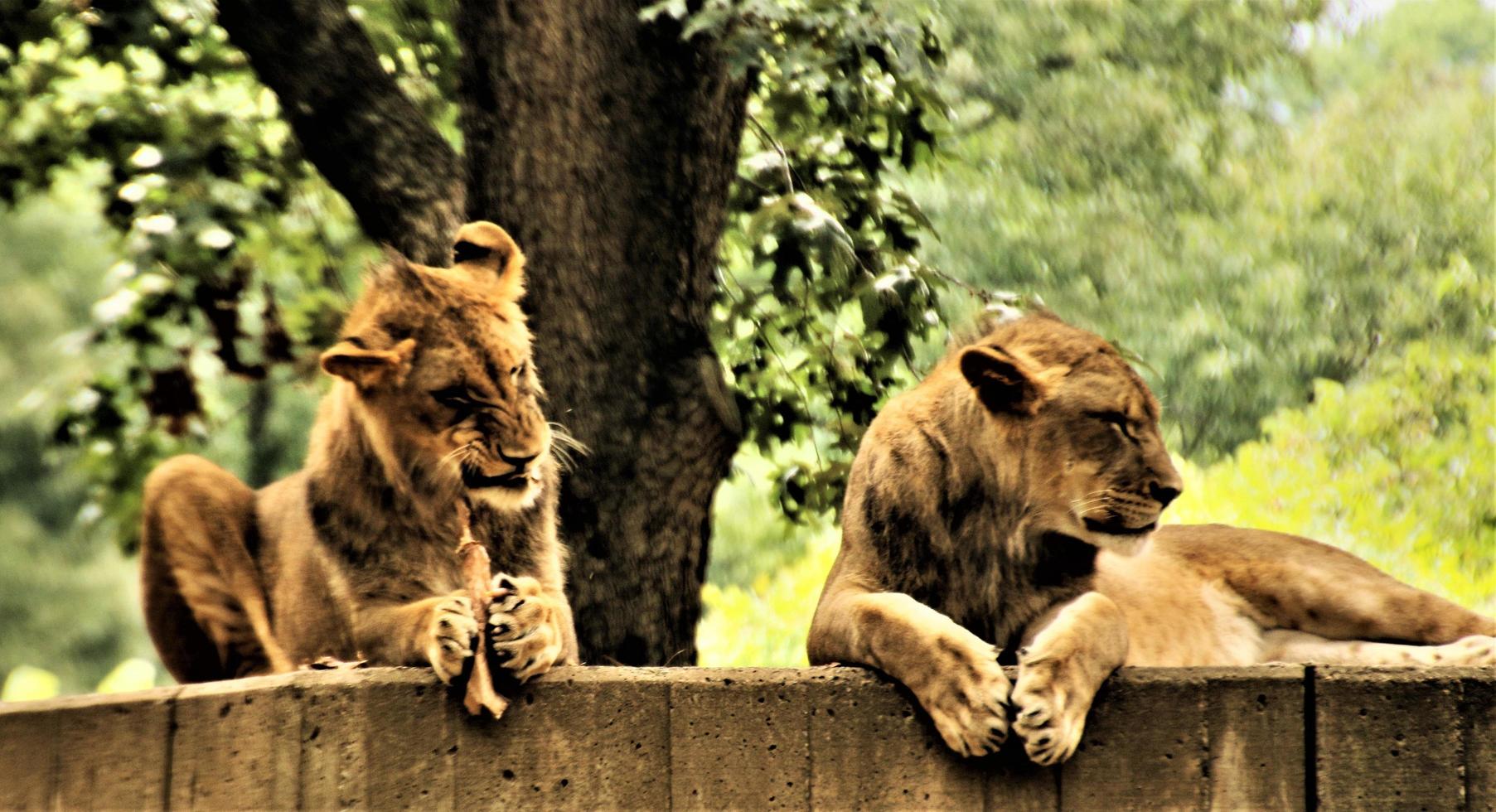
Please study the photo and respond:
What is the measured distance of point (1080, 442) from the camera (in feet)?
14.0

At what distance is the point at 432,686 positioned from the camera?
3.84 metres

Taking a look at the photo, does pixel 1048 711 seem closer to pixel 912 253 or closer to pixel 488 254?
pixel 488 254

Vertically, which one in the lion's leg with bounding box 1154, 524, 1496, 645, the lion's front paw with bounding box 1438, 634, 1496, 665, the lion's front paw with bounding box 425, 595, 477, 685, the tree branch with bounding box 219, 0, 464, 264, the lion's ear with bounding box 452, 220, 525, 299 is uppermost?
the tree branch with bounding box 219, 0, 464, 264

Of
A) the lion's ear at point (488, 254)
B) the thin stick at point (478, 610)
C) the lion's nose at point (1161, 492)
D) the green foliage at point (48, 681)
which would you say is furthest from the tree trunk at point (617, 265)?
the green foliage at point (48, 681)

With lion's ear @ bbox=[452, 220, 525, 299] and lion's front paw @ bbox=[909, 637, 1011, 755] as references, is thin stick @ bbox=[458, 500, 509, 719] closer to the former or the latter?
lion's ear @ bbox=[452, 220, 525, 299]

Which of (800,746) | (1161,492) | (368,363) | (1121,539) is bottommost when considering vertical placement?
(800,746)

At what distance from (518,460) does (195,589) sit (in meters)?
1.39

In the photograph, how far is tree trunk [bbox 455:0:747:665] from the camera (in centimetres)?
543

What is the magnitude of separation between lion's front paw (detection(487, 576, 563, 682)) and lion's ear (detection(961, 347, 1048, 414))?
1.26m

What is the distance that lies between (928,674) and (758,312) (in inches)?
133

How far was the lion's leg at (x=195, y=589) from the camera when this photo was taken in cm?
500

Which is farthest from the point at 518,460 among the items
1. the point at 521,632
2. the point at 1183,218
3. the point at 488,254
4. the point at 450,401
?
the point at 1183,218

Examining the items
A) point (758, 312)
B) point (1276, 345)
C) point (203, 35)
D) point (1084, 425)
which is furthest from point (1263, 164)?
point (1084, 425)

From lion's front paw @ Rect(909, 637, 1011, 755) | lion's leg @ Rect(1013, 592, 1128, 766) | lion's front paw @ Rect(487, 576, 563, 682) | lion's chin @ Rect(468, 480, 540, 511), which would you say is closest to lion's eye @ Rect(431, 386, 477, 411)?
lion's chin @ Rect(468, 480, 540, 511)
